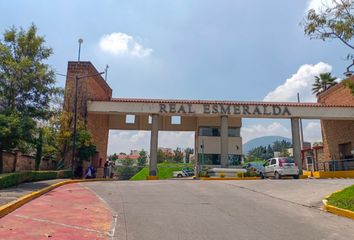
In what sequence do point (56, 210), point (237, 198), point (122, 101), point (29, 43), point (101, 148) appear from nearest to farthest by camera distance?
1. point (56, 210)
2. point (237, 198)
3. point (29, 43)
4. point (122, 101)
5. point (101, 148)

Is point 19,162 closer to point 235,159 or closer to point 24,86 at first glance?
point 24,86

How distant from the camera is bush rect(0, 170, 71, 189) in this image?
13.9 meters

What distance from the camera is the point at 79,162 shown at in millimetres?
29375

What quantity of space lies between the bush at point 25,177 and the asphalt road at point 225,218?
4.21 metres

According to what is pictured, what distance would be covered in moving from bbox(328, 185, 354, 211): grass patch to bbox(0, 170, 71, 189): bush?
40.9ft

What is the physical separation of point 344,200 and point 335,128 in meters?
27.0

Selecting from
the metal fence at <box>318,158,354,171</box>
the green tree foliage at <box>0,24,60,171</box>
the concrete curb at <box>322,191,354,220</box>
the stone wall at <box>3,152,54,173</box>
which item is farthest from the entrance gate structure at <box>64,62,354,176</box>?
the concrete curb at <box>322,191,354,220</box>

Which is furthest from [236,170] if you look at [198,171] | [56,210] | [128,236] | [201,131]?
[128,236]

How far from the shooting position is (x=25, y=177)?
55.9 feet

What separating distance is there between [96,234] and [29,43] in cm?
1462

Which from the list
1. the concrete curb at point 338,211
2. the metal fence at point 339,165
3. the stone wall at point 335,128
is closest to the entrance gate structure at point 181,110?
the stone wall at point 335,128

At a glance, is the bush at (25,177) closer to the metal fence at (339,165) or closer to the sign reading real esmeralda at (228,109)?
the sign reading real esmeralda at (228,109)

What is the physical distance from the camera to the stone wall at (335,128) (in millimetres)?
33312

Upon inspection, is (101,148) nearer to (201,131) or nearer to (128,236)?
(201,131)
